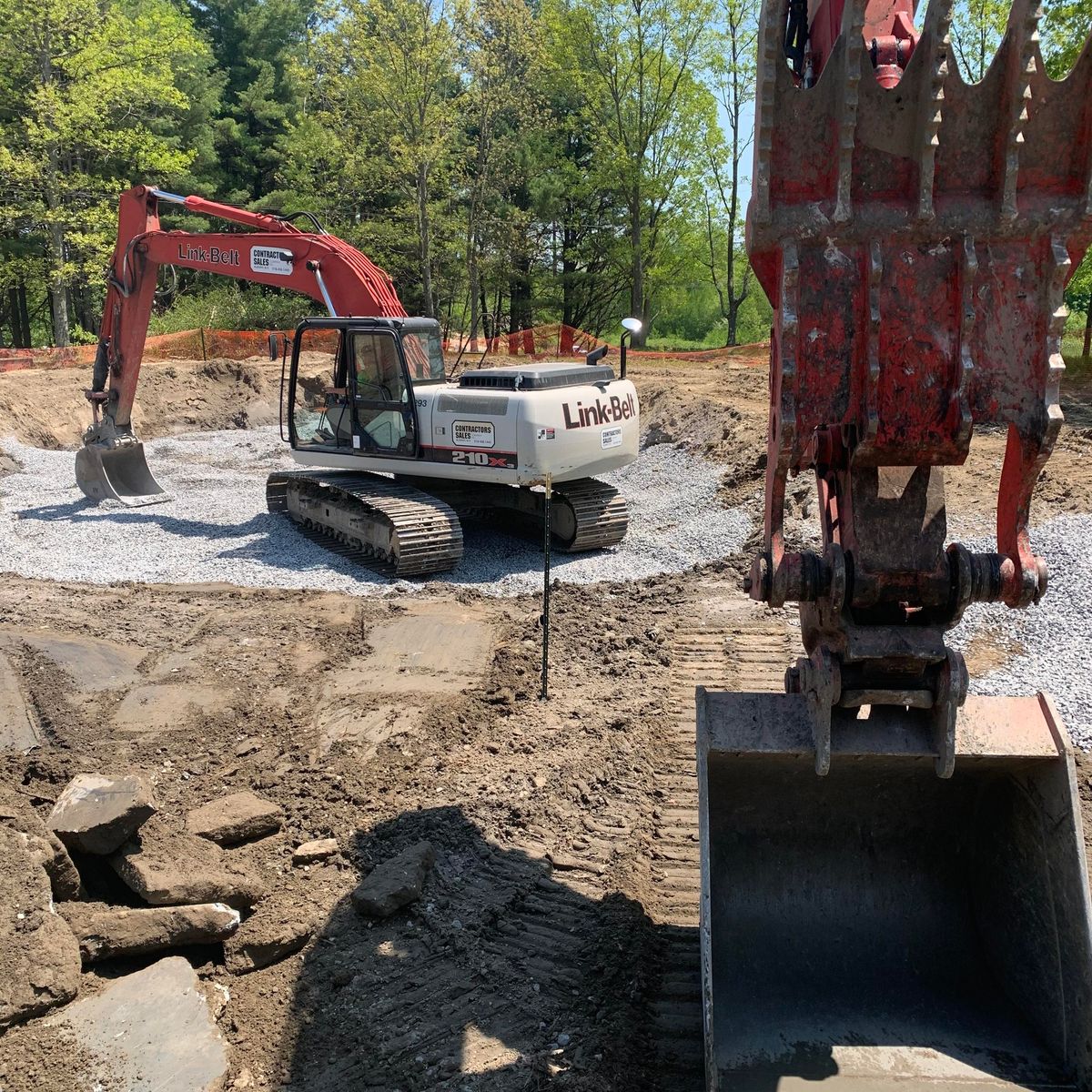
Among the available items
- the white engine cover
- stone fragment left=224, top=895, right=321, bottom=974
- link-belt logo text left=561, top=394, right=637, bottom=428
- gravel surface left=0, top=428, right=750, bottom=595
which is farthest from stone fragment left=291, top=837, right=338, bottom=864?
link-belt logo text left=561, top=394, right=637, bottom=428

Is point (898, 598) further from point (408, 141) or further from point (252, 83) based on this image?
point (252, 83)

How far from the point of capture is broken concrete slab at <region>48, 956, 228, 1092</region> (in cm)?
325

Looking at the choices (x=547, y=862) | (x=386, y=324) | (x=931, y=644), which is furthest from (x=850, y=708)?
(x=386, y=324)

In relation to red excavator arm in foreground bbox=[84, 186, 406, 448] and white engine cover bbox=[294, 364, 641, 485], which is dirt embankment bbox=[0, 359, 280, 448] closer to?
red excavator arm in foreground bbox=[84, 186, 406, 448]

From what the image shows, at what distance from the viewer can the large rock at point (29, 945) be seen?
10.9 feet

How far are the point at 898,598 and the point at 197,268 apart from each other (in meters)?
10.2

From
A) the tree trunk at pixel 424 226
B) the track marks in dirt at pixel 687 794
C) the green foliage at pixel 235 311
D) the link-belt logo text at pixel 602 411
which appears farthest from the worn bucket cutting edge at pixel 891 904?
the green foliage at pixel 235 311

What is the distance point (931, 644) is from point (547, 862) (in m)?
2.30

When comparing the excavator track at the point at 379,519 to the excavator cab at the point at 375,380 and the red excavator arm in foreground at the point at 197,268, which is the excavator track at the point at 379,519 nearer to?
the excavator cab at the point at 375,380

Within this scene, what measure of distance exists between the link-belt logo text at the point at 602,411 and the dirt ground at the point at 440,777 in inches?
63.7

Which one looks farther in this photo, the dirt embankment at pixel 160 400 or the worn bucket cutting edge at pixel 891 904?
the dirt embankment at pixel 160 400

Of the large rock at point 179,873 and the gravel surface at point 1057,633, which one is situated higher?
the gravel surface at point 1057,633

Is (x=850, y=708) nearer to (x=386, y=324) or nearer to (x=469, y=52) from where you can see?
(x=386, y=324)

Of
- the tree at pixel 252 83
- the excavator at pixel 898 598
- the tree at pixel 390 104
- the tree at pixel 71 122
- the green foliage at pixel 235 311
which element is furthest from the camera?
the tree at pixel 252 83
